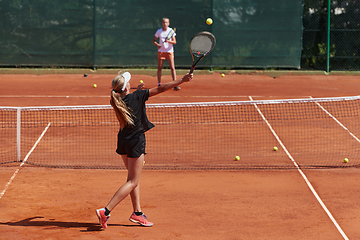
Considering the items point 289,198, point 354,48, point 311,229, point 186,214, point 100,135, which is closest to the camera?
point 311,229

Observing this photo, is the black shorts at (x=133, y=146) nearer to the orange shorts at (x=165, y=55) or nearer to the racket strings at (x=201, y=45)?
the racket strings at (x=201, y=45)

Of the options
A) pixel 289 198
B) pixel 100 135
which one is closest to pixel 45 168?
pixel 100 135

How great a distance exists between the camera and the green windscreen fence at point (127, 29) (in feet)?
54.0

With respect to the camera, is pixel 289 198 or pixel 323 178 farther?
pixel 323 178

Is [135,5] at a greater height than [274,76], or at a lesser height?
greater

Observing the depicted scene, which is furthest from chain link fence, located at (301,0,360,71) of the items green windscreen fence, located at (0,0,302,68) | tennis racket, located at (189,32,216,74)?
tennis racket, located at (189,32,216,74)

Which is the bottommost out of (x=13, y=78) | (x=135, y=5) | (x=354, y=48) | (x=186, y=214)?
(x=186, y=214)

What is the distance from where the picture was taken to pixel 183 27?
54.4 feet

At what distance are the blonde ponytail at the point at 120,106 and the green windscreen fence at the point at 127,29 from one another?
12.0 meters

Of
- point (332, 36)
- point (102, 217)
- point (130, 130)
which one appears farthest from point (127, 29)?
point (102, 217)

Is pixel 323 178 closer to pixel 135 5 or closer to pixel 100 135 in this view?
pixel 100 135

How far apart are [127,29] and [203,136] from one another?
27.1ft

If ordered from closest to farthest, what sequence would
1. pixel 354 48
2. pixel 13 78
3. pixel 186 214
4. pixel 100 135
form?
1. pixel 186 214
2. pixel 100 135
3. pixel 13 78
4. pixel 354 48

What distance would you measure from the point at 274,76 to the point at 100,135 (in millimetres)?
9101
